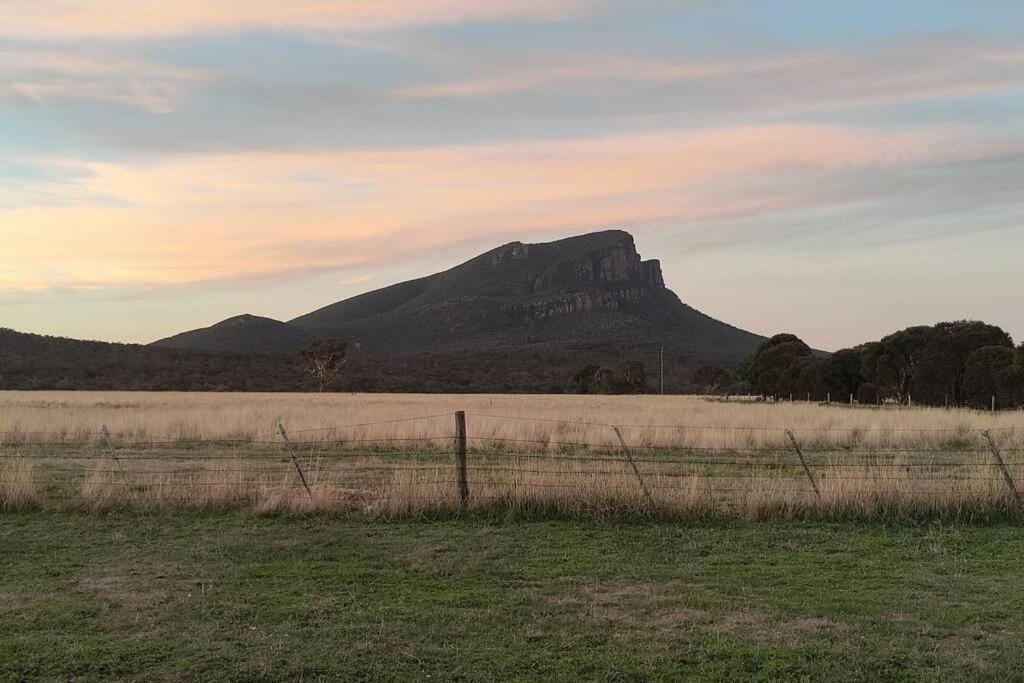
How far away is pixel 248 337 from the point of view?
388ft

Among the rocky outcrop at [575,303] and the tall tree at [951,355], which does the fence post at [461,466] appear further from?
the rocky outcrop at [575,303]

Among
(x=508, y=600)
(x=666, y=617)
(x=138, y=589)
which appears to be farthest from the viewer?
(x=138, y=589)

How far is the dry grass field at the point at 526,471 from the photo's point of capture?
428 inches

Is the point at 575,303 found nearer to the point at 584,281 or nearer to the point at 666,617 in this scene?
the point at 584,281

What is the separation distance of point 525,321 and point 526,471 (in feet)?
344

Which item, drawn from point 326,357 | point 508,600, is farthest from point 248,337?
point 508,600

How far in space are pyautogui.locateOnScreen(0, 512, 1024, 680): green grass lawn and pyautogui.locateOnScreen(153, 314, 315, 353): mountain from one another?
106283mm

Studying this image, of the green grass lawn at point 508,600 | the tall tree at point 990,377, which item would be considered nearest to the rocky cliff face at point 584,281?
the tall tree at point 990,377

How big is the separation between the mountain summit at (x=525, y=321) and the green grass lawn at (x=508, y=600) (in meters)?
78.1

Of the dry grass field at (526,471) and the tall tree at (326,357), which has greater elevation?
the tall tree at (326,357)

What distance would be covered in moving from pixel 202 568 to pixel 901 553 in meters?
7.42

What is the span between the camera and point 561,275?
13075cm

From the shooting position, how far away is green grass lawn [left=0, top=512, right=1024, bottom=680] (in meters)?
5.45

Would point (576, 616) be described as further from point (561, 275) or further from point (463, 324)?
point (561, 275)
